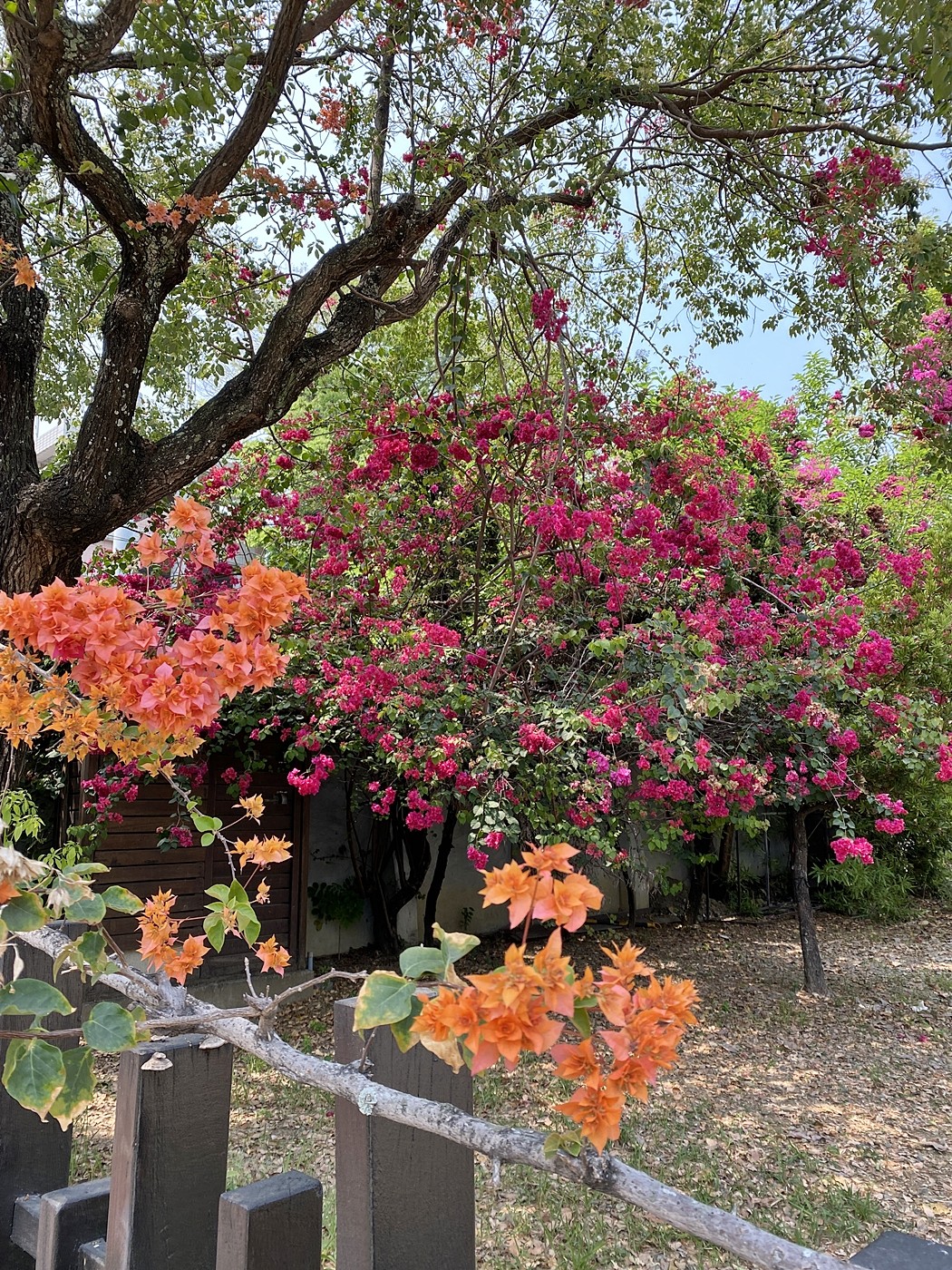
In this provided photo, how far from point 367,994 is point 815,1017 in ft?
19.4

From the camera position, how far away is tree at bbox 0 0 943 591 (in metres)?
3.43

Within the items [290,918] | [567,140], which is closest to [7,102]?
[567,140]

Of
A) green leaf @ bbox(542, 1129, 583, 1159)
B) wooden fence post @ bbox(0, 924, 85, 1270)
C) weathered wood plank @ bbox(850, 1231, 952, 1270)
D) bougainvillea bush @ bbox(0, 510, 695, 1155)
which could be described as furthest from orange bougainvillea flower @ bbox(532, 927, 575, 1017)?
wooden fence post @ bbox(0, 924, 85, 1270)

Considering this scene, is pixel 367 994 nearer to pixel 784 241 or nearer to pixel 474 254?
pixel 474 254

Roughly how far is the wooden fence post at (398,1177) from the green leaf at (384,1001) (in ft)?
0.61

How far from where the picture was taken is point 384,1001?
30.5 inches

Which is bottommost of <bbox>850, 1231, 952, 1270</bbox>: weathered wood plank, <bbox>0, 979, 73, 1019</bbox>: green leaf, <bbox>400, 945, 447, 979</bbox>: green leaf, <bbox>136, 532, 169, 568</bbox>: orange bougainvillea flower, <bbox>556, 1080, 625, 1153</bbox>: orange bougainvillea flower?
<bbox>850, 1231, 952, 1270</bbox>: weathered wood plank

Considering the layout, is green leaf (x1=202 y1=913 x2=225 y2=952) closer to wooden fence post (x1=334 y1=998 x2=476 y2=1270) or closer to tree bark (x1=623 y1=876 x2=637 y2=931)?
wooden fence post (x1=334 y1=998 x2=476 y2=1270)

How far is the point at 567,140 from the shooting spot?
13.5ft

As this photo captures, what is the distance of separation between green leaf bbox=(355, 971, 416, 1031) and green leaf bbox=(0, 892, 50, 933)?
0.36m

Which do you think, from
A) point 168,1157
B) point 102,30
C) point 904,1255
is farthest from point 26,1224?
point 102,30

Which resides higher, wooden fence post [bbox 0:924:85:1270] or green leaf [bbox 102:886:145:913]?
green leaf [bbox 102:886:145:913]

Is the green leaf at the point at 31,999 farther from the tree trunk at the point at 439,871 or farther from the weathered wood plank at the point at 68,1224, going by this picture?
the tree trunk at the point at 439,871

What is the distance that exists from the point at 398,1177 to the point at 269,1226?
0.15 metres
